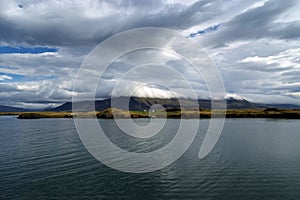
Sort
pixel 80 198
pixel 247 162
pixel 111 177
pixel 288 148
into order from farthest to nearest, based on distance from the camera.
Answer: pixel 288 148 → pixel 247 162 → pixel 111 177 → pixel 80 198

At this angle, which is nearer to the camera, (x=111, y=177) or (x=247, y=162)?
(x=111, y=177)

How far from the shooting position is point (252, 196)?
930 inches

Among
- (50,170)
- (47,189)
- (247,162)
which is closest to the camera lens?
(47,189)

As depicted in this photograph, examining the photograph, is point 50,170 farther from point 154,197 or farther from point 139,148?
point 139,148

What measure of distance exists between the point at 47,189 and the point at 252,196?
1962 centimetres

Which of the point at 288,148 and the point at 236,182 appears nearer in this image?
the point at 236,182

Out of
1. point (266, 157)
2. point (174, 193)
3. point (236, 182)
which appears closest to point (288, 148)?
point (266, 157)

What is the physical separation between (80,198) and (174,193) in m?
8.70

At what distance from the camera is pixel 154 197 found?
23.4 meters

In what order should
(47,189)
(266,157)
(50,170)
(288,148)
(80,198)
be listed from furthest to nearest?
(288,148) < (266,157) < (50,170) < (47,189) < (80,198)

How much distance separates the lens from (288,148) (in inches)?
1902

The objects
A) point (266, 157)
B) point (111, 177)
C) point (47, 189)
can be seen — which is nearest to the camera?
point (47, 189)

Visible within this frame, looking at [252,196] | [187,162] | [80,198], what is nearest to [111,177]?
[80,198]

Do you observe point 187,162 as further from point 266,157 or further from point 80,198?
point 80,198
